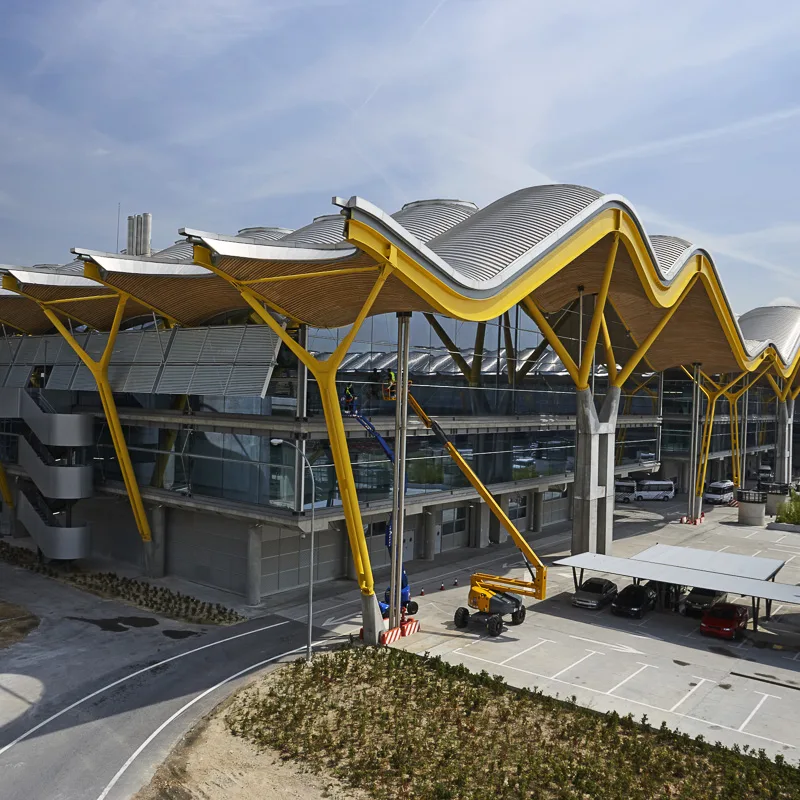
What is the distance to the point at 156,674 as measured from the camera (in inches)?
938

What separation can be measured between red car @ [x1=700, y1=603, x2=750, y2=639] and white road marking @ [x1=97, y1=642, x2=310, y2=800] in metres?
14.8

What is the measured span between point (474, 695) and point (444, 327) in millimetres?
18204

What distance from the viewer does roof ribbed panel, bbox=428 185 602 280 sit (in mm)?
27656

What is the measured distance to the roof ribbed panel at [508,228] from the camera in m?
27.7

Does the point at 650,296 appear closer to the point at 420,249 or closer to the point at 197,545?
the point at 420,249

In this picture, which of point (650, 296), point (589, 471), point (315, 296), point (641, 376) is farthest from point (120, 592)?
point (641, 376)

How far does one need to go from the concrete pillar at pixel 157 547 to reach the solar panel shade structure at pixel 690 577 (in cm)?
1791

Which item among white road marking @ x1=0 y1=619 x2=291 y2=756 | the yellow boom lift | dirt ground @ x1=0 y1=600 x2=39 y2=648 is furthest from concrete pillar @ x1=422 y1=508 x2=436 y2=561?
dirt ground @ x1=0 y1=600 x2=39 y2=648

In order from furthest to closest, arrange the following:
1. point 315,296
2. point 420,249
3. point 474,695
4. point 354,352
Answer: point 354,352 < point 315,296 < point 420,249 < point 474,695

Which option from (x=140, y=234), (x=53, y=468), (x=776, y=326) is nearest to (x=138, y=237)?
(x=140, y=234)

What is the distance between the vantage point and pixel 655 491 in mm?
66125

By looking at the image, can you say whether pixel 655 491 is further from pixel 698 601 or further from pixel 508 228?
pixel 508 228

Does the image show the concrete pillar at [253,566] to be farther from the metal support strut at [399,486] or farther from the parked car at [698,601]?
the parked car at [698,601]

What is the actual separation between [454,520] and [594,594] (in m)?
12.1
